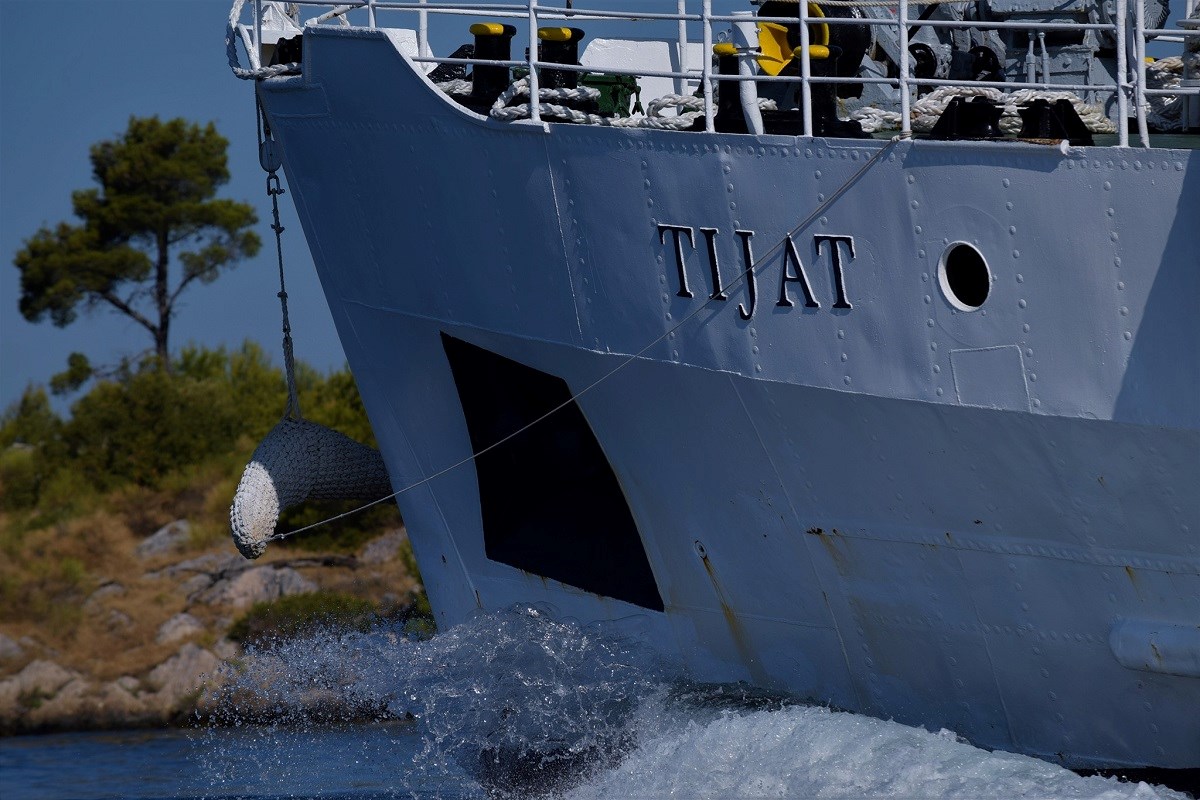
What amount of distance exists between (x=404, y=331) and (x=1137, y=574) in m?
5.05

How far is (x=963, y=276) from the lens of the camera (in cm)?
749

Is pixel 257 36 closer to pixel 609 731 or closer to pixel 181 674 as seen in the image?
pixel 609 731

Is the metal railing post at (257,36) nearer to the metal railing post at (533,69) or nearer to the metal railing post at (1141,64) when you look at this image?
the metal railing post at (533,69)

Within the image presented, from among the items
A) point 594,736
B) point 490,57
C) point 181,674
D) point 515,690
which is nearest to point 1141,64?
point 490,57

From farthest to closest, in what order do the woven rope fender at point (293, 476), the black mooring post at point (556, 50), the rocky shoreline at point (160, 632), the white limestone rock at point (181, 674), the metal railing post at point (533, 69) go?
the white limestone rock at point (181, 674), the rocky shoreline at point (160, 632), the woven rope fender at point (293, 476), the black mooring post at point (556, 50), the metal railing post at point (533, 69)

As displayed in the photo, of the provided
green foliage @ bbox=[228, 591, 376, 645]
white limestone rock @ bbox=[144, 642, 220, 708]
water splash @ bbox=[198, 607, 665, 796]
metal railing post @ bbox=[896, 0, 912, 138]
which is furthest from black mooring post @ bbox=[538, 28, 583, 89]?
white limestone rock @ bbox=[144, 642, 220, 708]

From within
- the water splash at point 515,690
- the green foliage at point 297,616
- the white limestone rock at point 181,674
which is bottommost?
the white limestone rock at point 181,674

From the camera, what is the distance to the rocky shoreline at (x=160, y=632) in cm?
2383

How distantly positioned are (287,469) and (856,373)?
466 centimetres

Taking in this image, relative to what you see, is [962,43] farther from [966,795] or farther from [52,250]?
[52,250]

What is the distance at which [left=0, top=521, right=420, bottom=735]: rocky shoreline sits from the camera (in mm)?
23828

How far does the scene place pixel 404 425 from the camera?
34.7 ft

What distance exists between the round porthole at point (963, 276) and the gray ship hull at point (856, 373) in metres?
0.06

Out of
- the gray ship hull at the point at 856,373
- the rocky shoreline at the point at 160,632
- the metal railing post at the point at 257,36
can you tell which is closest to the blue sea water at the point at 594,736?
the gray ship hull at the point at 856,373
